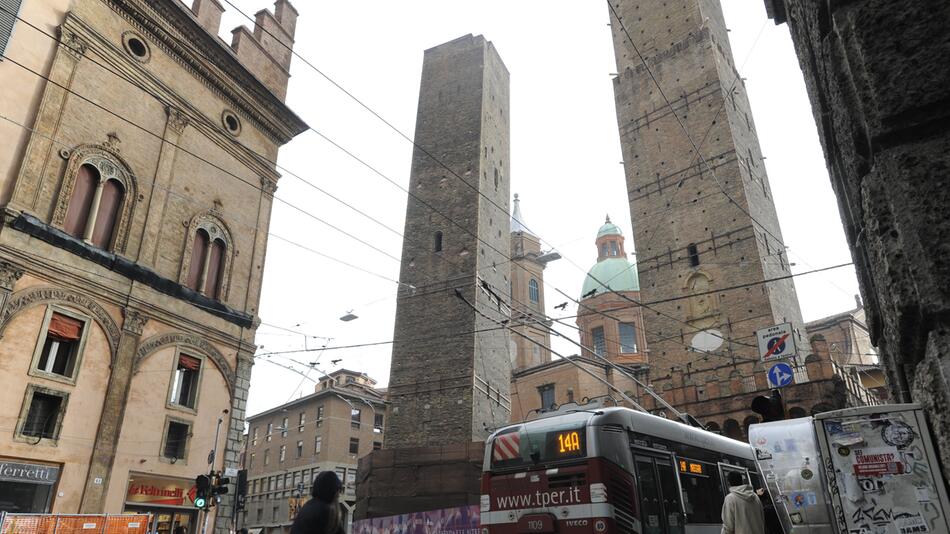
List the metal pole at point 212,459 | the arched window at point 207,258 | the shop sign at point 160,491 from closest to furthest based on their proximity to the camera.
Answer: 1. the shop sign at point 160,491
2. the metal pole at point 212,459
3. the arched window at point 207,258

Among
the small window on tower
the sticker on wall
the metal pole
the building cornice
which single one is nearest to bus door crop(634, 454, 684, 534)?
the sticker on wall

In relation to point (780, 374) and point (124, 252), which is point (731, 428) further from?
point (124, 252)

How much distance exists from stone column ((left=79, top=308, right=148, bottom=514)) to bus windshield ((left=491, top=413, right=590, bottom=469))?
9404 millimetres

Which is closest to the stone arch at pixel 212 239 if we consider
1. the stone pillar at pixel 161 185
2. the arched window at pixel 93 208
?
the stone pillar at pixel 161 185

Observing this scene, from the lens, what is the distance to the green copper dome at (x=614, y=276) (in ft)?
152

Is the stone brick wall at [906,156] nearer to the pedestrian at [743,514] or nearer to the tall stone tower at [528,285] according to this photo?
the pedestrian at [743,514]

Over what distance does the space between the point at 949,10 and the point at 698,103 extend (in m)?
27.6

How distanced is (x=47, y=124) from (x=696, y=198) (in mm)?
22579

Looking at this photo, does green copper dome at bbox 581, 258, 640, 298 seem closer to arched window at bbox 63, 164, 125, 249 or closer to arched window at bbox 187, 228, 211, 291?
arched window at bbox 187, 228, 211, 291

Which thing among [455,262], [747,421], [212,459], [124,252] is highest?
[455,262]

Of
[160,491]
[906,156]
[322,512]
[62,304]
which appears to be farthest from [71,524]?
[906,156]

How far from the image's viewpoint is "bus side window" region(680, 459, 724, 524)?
839 centimetres

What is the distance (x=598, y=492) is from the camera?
7426 millimetres

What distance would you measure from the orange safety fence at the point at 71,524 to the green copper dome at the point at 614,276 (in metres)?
36.9
